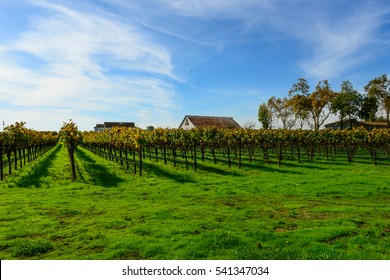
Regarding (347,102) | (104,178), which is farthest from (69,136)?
(347,102)

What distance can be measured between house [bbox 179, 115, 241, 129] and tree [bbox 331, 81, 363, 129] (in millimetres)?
29399

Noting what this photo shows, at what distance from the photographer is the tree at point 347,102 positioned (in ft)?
275

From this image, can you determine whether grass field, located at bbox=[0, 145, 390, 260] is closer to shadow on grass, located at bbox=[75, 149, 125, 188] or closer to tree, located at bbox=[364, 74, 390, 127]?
shadow on grass, located at bbox=[75, 149, 125, 188]

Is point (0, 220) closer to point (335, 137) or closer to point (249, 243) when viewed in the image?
point (249, 243)

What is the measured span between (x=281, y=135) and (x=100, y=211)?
29.5 metres

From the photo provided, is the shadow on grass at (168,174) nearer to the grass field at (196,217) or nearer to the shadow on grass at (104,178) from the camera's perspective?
the grass field at (196,217)

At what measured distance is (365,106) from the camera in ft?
282

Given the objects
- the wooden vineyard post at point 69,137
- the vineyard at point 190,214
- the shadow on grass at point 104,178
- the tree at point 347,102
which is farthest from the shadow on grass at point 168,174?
the tree at point 347,102

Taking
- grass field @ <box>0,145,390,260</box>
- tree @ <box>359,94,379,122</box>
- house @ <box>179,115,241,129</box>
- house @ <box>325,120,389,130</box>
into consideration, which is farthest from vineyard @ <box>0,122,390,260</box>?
house @ <box>325,120,389,130</box>

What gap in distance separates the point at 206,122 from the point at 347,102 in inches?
1653

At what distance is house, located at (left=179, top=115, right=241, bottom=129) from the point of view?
79312mm

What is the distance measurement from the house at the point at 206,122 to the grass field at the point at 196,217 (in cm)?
5401

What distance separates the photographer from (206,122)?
3216 inches

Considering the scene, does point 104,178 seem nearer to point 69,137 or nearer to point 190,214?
point 69,137
